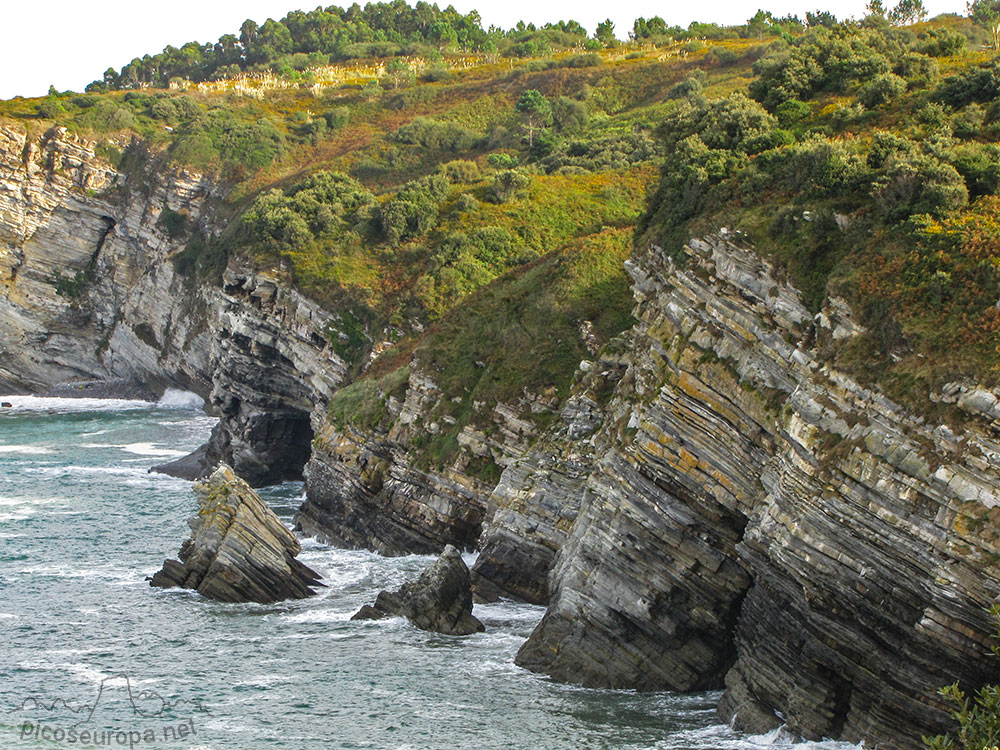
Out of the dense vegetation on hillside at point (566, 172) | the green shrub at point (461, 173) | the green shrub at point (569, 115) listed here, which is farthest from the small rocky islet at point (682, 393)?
the green shrub at point (569, 115)

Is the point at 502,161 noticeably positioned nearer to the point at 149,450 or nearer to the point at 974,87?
the point at 149,450

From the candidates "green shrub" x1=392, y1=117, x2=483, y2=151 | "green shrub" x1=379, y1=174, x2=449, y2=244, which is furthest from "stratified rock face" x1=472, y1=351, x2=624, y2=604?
"green shrub" x1=392, y1=117, x2=483, y2=151

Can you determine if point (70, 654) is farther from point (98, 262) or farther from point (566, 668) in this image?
point (98, 262)

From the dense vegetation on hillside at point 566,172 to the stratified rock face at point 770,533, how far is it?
5.70ft

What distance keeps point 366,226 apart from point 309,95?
7335cm

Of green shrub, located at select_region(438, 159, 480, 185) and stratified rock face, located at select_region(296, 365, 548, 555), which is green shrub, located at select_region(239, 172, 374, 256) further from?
stratified rock face, located at select_region(296, 365, 548, 555)

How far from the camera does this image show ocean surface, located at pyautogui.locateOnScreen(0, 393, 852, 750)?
1305 inches

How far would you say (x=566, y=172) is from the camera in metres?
95.6

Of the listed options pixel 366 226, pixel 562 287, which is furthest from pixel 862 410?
pixel 366 226

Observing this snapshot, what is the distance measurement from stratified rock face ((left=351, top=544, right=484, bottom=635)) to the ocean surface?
609 millimetres

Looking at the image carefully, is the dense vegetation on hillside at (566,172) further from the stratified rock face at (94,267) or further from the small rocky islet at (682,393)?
the stratified rock face at (94,267)

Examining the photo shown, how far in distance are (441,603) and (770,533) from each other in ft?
52.6

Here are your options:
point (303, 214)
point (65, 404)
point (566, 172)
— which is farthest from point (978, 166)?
point (65, 404)

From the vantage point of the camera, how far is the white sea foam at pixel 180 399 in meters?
105
